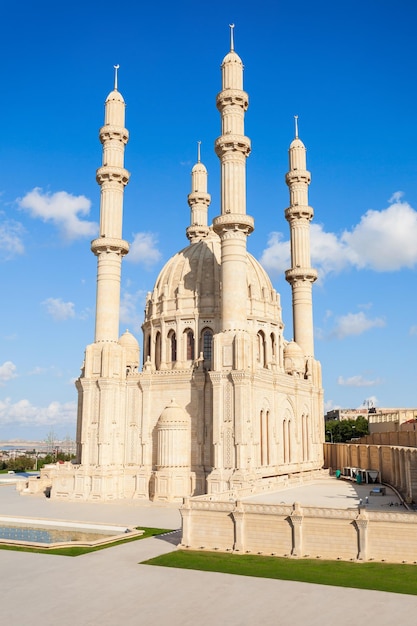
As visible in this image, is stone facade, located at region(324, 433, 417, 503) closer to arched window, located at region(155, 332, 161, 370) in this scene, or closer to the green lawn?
the green lawn

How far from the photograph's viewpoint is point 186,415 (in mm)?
39438

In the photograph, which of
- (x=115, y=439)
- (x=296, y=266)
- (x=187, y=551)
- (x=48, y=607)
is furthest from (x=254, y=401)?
(x=48, y=607)

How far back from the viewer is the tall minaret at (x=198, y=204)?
59188 mm

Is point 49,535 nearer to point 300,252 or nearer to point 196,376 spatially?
point 196,376

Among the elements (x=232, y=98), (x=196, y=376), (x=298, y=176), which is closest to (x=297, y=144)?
(x=298, y=176)

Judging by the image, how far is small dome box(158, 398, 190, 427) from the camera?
127 ft

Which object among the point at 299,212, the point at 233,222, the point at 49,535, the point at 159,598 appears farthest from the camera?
the point at 299,212

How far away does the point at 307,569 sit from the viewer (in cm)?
1916

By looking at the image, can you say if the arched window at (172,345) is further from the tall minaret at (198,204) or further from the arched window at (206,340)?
the tall minaret at (198,204)

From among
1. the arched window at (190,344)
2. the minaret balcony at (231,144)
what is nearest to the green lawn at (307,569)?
the arched window at (190,344)


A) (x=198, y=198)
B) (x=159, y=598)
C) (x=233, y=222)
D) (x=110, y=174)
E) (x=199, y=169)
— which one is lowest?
(x=159, y=598)

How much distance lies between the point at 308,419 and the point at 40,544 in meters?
31.6

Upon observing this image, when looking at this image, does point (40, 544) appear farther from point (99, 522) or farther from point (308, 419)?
point (308, 419)

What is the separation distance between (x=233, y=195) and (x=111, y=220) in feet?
30.5
